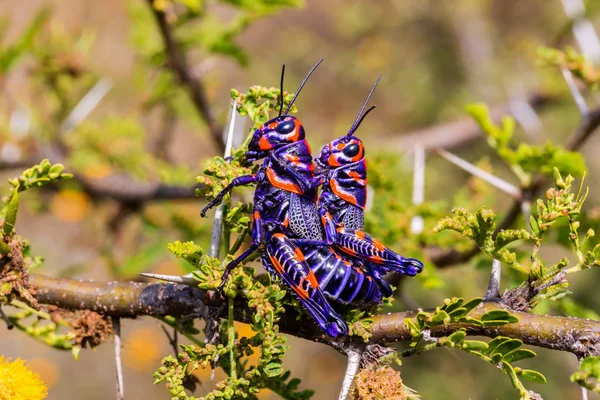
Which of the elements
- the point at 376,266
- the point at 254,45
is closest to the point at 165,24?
the point at 376,266

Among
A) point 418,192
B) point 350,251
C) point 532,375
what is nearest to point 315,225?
point 350,251

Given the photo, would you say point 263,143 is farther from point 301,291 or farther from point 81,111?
point 81,111

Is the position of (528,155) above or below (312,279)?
above

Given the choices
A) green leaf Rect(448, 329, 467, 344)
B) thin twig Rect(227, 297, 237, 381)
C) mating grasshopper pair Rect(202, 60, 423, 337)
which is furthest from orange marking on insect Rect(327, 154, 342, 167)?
green leaf Rect(448, 329, 467, 344)

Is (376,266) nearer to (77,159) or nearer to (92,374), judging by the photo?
(77,159)

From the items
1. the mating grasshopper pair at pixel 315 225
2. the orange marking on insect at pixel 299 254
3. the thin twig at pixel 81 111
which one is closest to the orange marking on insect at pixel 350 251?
the mating grasshopper pair at pixel 315 225

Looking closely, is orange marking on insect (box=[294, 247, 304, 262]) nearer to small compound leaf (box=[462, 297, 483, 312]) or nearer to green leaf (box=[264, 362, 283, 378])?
green leaf (box=[264, 362, 283, 378])
